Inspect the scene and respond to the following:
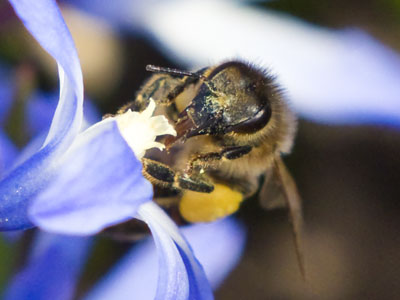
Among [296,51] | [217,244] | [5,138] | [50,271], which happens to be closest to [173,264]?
[50,271]

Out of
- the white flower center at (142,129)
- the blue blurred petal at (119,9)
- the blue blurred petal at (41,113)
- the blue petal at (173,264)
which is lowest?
the blue blurred petal at (41,113)

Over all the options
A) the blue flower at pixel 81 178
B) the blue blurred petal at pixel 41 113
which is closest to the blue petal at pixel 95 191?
the blue flower at pixel 81 178

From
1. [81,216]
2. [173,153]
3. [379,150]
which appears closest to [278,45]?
[379,150]

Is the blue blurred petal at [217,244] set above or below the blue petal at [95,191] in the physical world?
below

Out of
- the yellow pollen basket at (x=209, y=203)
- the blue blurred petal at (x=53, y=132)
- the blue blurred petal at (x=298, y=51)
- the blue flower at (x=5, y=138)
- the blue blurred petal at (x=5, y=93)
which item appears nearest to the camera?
the blue blurred petal at (x=53, y=132)

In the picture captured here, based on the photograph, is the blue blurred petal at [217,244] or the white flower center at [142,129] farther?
the blue blurred petal at [217,244]

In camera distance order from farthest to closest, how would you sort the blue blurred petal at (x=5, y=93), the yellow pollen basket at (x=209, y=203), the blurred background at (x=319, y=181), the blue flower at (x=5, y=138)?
1. the blurred background at (x=319, y=181)
2. the blue blurred petal at (x=5, y=93)
3. the blue flower at (x=5, y=138)
4. the yellow pollen basket at (x=209, y=203)

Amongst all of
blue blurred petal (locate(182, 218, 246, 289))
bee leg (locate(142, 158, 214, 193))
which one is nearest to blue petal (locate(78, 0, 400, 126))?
blue blurred petal (locate(182, 218, 246, 289))

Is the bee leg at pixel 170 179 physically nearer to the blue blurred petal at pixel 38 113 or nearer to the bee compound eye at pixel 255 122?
the bee compound eye at pixel 255 122
